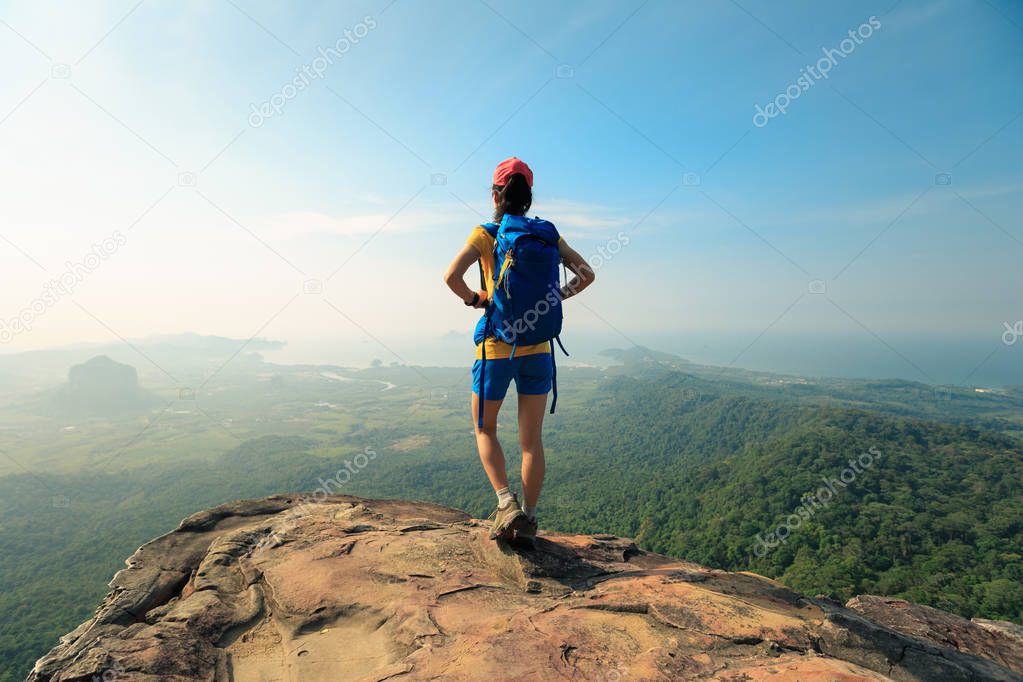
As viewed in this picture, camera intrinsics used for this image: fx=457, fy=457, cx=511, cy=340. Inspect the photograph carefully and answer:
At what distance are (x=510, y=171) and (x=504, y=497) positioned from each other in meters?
3.15

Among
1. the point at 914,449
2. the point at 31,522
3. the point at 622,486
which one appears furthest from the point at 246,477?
the point at 914,449

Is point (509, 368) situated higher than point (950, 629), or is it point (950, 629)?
point (509, 368)

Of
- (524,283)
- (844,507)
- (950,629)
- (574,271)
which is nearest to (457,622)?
(524,283)

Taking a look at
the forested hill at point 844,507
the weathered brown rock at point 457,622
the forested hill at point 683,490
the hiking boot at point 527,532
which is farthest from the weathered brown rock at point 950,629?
the forested hill at point 844,507

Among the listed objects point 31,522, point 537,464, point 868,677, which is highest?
point 537,464

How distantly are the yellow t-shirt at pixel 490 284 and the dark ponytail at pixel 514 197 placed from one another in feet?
1.06

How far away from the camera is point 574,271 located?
4.67 metres

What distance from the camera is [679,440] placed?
90750mm

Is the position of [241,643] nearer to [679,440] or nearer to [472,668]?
[472,668]

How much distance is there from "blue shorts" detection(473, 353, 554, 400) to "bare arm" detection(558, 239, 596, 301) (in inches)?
27.9

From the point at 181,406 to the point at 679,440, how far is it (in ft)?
610

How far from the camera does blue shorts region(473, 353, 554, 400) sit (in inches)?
174

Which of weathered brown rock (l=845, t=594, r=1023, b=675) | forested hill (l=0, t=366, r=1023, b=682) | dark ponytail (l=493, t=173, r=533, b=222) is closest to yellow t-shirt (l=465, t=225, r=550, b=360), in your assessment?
dark ponytail (l=493, t=173, r=533, b=222)

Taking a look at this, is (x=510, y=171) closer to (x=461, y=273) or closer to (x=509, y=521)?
(x=461, y=273)
